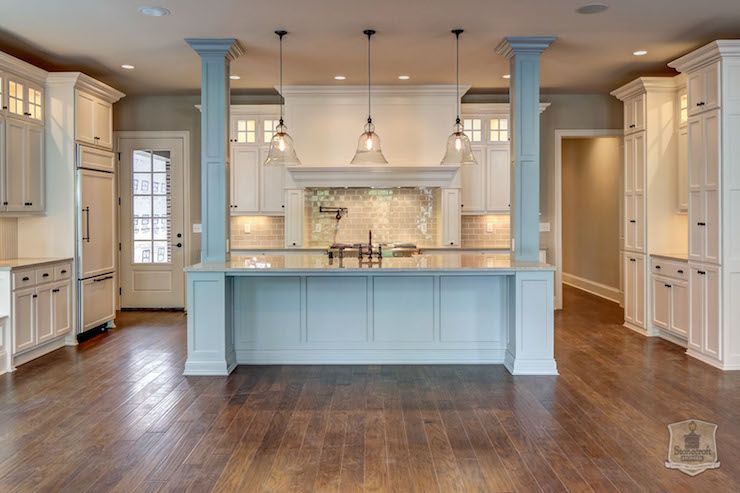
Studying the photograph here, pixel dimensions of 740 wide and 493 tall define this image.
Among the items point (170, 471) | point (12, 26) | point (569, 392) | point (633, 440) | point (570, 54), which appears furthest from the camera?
point (570, 54)

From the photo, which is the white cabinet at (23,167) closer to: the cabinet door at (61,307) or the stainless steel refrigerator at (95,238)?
the stainless steel refrigerator at (95,238)

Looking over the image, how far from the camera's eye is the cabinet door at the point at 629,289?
6621mm

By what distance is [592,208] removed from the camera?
957 centimetres

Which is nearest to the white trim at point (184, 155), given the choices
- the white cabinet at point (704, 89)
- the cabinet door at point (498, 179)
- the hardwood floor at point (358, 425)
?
the hardwood floor at point (358, 425)

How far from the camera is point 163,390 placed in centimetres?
435

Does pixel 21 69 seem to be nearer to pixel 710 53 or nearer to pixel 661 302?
pixel 710 53

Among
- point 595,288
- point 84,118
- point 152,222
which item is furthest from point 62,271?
point 595,288

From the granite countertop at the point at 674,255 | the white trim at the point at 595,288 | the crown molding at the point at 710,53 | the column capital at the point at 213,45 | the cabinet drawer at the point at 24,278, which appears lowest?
the white trim at the point at 595,288

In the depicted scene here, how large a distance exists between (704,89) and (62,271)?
622cm

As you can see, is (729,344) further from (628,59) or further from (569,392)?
(628,59)

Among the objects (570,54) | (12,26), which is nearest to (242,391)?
(12,26)

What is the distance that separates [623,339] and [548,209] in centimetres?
241

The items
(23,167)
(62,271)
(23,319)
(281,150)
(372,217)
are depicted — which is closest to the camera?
(281,150)

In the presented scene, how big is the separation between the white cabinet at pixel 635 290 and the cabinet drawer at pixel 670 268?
202 mm
